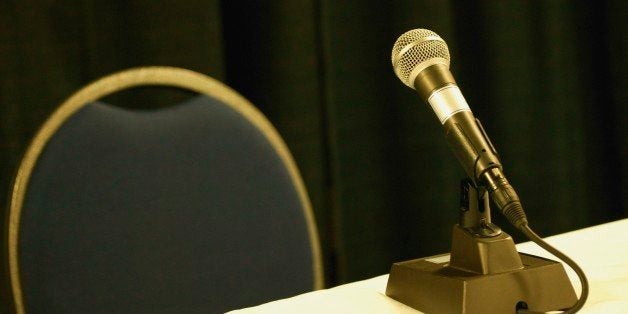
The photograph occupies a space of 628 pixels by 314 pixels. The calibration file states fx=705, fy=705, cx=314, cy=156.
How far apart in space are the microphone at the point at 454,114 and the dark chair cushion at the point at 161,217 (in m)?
0.35

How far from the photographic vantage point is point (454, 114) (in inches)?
25.3

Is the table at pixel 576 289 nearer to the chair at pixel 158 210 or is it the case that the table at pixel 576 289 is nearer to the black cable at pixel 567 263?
the black cable at pixel 567 263

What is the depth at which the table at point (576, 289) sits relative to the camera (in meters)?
0.69

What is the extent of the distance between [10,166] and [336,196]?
30.9 inches

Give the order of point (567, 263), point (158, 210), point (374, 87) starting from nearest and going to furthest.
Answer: point (567, 263) < point (158, 210) < point (374, 87)

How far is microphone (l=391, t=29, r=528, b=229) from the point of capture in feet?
1.98

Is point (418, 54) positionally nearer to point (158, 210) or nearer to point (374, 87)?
point (158, 210)

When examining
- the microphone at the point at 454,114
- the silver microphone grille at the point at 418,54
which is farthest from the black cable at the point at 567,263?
the silver microphone grille at the point at 418,54

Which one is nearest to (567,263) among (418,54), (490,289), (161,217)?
(490,289)

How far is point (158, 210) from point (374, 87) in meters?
1.12

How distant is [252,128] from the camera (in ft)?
3.29

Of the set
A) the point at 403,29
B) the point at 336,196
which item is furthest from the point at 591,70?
the point at 336,196

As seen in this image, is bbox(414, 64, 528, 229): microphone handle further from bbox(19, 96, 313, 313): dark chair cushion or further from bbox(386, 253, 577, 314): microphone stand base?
bbox(19, 96, 313, 313): dark chair cushion

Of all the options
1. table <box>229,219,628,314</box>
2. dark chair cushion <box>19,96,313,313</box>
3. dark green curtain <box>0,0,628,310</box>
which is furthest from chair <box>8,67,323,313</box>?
dark green curtain <box>0,0,628,310</box>
